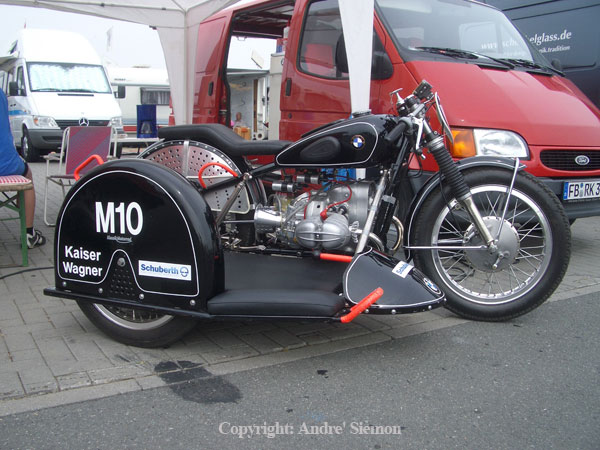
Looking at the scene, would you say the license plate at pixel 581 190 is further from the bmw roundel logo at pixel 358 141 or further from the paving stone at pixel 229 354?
the paving stone at pixel 229 354

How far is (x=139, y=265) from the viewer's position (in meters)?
3.08

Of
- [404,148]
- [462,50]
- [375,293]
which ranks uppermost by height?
[462,50]

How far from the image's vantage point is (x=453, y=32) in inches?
202

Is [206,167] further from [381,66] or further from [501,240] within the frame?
[501,240]

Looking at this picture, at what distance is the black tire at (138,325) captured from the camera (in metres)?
3.15

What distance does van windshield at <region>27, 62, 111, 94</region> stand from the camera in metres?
14.2

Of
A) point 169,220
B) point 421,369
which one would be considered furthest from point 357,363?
point 169,220

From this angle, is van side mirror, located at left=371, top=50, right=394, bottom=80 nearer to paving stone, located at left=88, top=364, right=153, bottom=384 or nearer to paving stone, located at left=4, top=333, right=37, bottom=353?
paving stone, located at left=88, top=364, right=153, bottom=384

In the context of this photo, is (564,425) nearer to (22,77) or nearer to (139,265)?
(139,265)

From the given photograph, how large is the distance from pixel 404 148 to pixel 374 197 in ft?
1.06

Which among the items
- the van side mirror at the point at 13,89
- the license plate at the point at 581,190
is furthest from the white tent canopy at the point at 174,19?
the van side mirror at the point at 13,89

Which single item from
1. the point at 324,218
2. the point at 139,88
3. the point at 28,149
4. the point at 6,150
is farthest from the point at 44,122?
the point at 324,218

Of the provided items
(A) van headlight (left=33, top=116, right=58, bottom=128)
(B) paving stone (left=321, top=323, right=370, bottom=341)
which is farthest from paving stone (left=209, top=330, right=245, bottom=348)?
(A) van headlight (left=33, top=116, right=58, bottom=128)

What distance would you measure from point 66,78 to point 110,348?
12.9m
